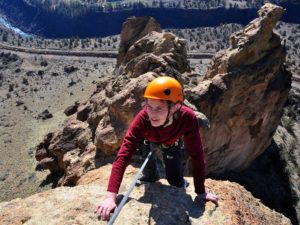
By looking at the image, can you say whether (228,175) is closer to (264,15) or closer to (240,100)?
(240,100)

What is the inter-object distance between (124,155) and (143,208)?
1097mm

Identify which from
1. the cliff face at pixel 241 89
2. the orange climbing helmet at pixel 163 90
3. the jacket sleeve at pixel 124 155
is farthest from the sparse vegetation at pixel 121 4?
the orange climbing helmet at pixel 163 90

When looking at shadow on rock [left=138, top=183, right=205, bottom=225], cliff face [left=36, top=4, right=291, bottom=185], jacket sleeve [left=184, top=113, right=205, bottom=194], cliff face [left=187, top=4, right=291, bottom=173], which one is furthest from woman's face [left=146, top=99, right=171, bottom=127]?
cliff face [left=187, top=4, right=291, bottom=173]

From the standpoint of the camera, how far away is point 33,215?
25.1 ft

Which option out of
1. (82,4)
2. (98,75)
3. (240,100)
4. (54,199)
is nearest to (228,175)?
(240,100)

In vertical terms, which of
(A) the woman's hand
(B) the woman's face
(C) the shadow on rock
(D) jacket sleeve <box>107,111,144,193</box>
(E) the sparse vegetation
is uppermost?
(B) the woman's face

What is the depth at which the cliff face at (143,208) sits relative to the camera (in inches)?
289

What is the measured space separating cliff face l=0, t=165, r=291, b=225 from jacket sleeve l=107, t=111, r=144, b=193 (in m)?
0.68

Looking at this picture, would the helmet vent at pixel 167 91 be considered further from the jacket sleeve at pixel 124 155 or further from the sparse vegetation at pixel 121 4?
the sparse vegetation at pixel 121 4

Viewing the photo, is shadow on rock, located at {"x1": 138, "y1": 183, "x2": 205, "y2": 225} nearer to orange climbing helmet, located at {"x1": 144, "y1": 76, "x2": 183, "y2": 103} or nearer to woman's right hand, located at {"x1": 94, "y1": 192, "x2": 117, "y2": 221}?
woman's right hand, located at {"x1": 94, "y1": 192, "x2": 117, "y2": 221}

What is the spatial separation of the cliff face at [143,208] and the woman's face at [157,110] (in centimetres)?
169

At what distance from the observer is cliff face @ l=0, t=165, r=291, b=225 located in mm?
7348

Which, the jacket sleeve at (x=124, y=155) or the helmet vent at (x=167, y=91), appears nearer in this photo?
the helmet vent at (x=167, y=91)

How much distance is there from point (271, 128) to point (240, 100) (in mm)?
6157
